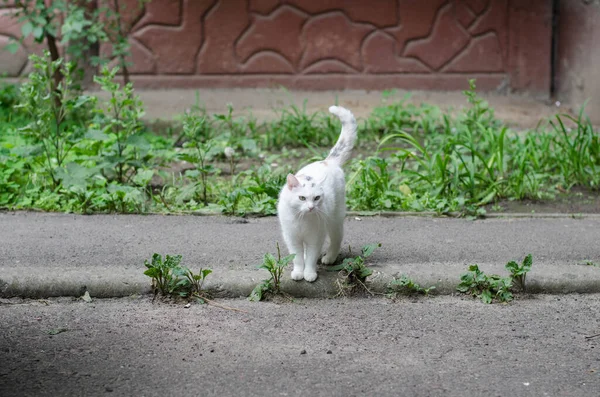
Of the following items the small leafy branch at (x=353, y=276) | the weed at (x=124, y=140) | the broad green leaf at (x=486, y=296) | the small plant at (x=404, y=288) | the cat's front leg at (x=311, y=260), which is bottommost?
the broad green leaf at (x=486, y=296)

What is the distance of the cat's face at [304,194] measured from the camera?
11.0 ft

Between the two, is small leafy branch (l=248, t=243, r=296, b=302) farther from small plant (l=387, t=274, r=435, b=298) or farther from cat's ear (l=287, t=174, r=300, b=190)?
small plant (l=387, t=274, r=435, b=298)

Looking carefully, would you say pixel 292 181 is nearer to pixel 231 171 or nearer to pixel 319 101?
pixel 231 171

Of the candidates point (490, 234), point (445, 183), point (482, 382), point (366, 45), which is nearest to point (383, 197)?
point (445, 183)

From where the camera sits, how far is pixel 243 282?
3623mm

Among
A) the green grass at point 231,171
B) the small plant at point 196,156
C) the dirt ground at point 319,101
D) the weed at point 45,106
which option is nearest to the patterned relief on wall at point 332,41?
the dirt ground at point 319,101

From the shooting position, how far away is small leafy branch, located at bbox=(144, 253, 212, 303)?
348 centimetres

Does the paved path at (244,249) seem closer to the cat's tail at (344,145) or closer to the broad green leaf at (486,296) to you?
the broad green leaf at (486,296)

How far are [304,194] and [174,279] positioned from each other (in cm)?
74

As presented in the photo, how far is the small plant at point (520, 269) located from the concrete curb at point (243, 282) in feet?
0.24

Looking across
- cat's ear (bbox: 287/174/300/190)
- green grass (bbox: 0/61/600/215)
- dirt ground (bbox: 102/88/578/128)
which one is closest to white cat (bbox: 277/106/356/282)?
cat's ear (bbox: 287/174/300/190)

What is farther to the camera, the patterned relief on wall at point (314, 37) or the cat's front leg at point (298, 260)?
the patterned relief on wall at point (314, 37)

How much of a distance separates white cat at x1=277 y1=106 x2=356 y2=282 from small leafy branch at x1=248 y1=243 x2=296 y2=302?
8cm

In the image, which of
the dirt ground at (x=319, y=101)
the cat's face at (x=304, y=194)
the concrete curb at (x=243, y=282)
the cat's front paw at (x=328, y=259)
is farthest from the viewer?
the dirt ground at (x=319, y=101)
